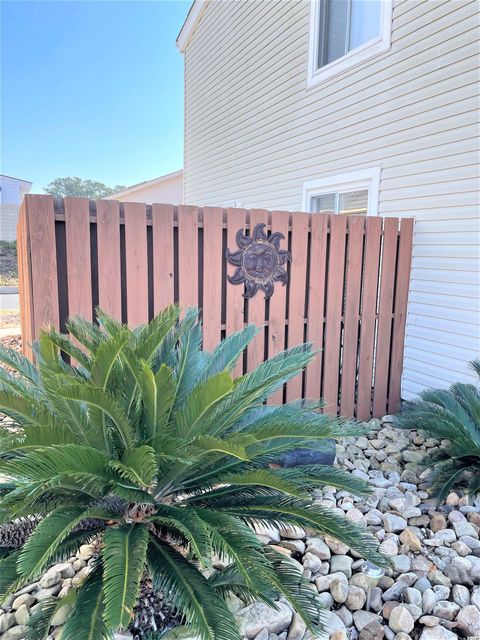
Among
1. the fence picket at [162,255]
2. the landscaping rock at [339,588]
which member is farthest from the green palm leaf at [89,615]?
the fence picket at [162,255]

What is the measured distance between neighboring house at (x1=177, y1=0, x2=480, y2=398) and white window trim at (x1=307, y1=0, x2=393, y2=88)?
13 mm

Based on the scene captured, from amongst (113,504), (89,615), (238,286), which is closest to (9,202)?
(238,286)

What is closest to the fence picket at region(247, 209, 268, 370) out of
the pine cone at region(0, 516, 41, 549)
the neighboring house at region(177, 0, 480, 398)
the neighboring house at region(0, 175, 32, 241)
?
the neighboring house at region(177, 0, 480, 398)

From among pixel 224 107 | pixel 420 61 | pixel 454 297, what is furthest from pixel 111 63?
pixel 454 297

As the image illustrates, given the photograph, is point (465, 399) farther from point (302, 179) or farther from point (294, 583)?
point (302, 179)

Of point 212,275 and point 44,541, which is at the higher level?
point 212,275

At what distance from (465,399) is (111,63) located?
25366mm

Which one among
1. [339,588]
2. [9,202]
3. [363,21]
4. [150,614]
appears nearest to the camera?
[150,614]

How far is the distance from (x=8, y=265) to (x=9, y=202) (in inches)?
238

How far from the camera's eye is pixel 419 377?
4.46 meters

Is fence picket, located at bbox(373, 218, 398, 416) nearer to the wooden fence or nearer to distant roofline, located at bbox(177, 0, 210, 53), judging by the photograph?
the wooden fence

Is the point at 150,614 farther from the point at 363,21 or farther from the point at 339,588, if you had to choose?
the point at 363,21

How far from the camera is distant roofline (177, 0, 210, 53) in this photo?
9.33 meters

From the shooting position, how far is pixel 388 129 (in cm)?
462
